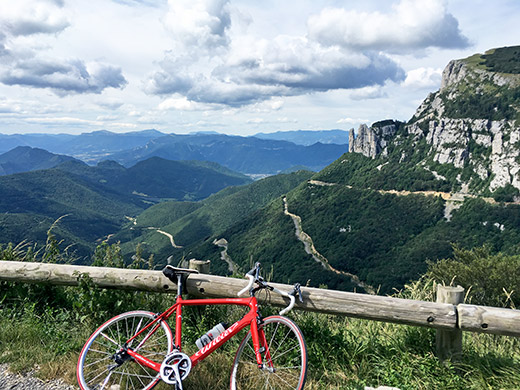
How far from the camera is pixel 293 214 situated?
115375 mm

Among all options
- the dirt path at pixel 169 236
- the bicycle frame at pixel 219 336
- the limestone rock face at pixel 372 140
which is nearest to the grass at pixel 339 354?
the bicycle frame at pixel 219 336

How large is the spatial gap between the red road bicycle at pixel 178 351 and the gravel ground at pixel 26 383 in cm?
36

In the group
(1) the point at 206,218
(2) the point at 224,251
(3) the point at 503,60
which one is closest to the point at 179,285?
(2) the point at 224,251

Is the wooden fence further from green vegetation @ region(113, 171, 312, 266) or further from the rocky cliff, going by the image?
green vegetation @ region(113, 171, 312, 266)

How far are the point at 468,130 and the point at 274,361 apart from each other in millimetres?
142930

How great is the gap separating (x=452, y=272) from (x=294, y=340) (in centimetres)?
1418

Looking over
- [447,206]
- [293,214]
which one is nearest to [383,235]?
[447,206]

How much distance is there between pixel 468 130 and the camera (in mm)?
124375

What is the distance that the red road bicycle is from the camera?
332 cm

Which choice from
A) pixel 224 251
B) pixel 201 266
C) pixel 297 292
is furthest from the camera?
pixel 224 251

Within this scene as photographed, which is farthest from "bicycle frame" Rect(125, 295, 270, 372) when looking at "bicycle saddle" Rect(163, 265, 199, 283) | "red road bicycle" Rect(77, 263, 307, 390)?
"bicycle saddle" Rect(163, 265, 199, 283)

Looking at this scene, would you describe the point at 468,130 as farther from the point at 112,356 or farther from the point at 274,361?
the point at 112,356

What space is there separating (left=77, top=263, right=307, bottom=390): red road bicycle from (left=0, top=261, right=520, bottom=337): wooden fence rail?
37 centimetres

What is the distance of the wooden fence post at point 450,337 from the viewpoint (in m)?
3.83
